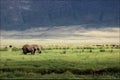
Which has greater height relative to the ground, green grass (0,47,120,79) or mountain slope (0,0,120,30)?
mountain slope (0,0,120,30)

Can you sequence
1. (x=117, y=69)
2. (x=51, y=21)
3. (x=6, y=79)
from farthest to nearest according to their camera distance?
(x=51, y=21) → (x=117, y=69) → (x=6, y=79)

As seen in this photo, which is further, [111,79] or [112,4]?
[112,4]

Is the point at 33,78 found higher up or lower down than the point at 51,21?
lower down

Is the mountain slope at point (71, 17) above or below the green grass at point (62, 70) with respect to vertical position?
above

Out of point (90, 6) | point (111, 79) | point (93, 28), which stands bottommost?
point (111, 79)

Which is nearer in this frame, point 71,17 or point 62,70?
point 62,70

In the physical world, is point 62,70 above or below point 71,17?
below

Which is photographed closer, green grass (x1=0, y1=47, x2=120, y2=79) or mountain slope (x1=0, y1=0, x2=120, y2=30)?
green grass (x1=0, y1=47, x2=120, y2=79)

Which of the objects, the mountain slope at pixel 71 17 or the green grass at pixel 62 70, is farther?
the mountain slope at pixel 71 17

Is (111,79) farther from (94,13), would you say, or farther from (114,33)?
(94,13)

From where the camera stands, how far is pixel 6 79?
2550 cm

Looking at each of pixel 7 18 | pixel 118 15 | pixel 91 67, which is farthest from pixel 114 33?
pixel 91 67

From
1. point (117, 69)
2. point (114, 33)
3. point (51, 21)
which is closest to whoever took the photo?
point (117, 69)

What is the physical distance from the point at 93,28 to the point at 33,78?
493 ft
